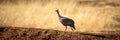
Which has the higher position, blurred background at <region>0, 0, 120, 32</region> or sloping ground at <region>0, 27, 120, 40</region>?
blurred background at <region>0, 0, 120, 32</region>

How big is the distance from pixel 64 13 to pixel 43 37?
3095 mm

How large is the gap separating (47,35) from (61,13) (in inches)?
115

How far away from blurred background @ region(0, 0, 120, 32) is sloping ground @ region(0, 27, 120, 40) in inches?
42.7

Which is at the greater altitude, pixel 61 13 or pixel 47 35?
pixel 61 13

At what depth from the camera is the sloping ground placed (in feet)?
29.3

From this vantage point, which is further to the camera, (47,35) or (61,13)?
(61,13)

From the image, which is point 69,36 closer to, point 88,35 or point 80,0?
point 88,35

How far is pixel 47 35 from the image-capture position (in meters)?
9.07

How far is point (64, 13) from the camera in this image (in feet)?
39.0

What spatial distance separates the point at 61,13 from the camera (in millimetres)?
11859

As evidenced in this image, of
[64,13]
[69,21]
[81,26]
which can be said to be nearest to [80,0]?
[64,13]

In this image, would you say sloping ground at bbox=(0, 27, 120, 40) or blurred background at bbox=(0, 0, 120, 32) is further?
blurred background at bbox=(0, 0, 120, 32)

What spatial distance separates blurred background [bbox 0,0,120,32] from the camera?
10.8 meters

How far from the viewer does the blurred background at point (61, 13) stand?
1079 cm
